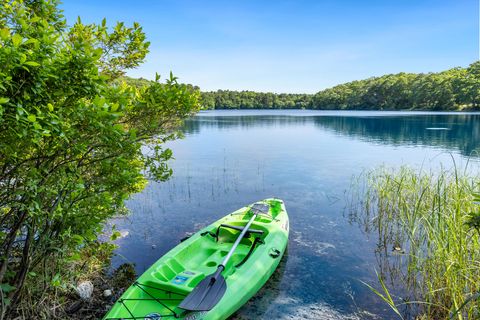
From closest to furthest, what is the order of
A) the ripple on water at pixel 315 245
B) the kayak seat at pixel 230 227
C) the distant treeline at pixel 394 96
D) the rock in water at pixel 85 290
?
the rock in water at pixel 85 290 → the kayak seat at pixel 230 227 → the ripple on water at pixel 315 245 → the distant treeline at pixel 394 96

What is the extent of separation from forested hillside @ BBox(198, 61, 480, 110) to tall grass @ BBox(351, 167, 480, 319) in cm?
2654

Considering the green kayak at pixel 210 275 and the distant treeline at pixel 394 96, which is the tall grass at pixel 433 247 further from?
the distant treeline at pixel 394 96

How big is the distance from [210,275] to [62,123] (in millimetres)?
3159

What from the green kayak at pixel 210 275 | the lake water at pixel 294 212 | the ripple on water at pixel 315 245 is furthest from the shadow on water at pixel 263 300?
the ripple on water at pixel 315 245

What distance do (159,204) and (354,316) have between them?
7.16 metres

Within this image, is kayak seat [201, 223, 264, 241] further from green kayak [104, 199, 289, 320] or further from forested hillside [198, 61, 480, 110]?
forested hillside [198, 61, 480, 110]

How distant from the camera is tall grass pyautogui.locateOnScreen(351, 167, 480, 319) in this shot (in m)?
4.10

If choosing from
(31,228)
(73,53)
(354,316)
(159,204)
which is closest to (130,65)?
(73,53)

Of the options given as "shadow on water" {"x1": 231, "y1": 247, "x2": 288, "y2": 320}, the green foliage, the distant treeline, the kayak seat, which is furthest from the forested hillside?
the green foliage

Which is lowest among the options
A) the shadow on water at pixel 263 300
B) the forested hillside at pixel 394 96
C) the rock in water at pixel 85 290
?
the shadow on water at pixel 263 300

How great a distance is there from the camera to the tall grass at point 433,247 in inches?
161

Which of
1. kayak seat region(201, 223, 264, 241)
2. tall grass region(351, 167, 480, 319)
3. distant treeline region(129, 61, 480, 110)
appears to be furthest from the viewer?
distant treeline region(129, 61, 480, 110)

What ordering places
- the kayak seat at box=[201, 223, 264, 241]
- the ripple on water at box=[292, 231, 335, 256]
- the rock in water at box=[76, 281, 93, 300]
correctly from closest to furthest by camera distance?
the rock in water at box=[76, 281, 93, 300], the kayak seat at box=[201, 223, 264, 241], the ripple on water at box=[292, 231, 335, 256]

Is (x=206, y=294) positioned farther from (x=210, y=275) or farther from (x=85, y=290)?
(x=85, y=290)
